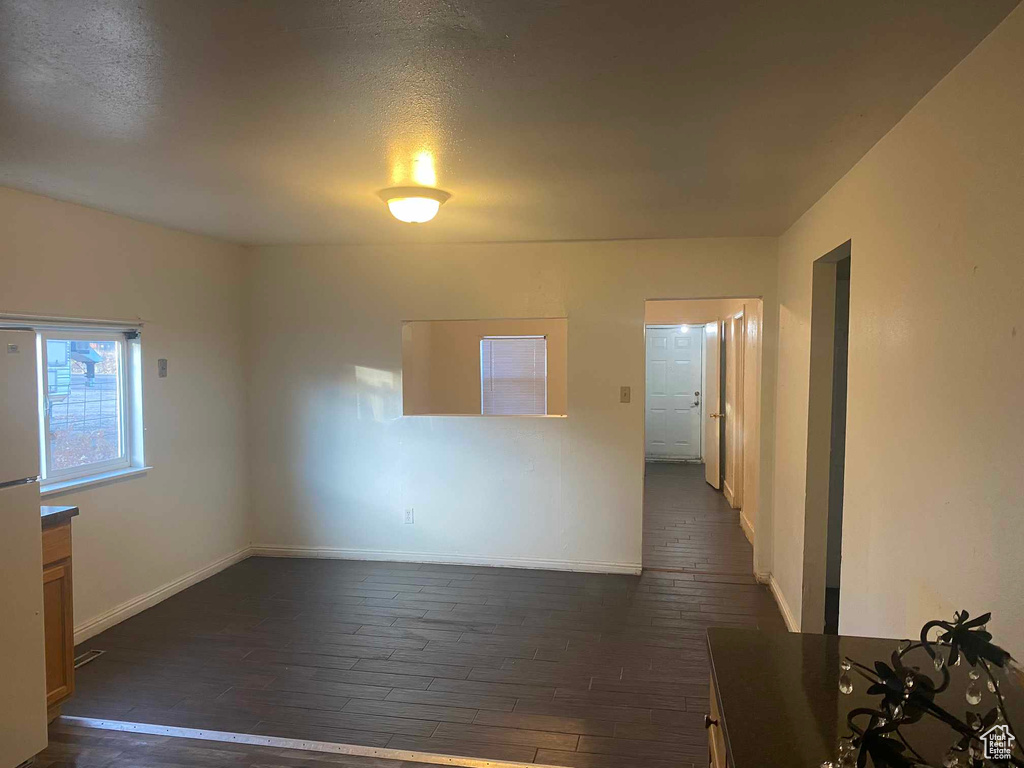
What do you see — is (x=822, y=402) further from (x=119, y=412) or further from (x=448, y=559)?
(x=119, y=412)

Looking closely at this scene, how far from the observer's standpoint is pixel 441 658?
335 cm

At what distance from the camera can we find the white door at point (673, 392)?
366 inches

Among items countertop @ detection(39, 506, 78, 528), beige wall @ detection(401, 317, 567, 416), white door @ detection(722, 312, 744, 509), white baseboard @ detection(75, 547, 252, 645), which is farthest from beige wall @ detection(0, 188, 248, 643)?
white door @ detection(722, 312, 744, 509)

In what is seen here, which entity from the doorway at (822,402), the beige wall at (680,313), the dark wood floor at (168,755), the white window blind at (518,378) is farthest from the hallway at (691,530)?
the dark wood floor at (168,755)

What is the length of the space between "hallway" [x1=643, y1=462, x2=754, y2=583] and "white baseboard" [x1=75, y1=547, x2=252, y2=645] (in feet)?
10.3

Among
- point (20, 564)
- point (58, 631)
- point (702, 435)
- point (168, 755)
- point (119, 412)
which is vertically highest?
point (119, 412)

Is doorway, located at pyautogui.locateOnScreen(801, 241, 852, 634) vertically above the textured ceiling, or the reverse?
the textured ceiling

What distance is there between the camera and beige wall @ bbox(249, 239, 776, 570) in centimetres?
459

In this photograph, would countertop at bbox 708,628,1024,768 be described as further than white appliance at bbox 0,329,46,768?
No

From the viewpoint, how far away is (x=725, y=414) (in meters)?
7.08

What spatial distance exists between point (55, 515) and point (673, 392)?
7874 mm

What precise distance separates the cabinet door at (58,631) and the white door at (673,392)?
7.58 m

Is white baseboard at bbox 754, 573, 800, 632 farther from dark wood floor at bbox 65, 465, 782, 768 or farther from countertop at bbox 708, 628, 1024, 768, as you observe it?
countertop at bbox 708, 628, 1024, 768

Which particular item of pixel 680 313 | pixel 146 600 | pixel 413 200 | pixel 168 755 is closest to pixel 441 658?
pixel 168 755
